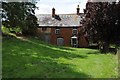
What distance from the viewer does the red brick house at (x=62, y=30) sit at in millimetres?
67594

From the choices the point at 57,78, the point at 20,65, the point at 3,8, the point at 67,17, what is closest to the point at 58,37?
the point at 67,17

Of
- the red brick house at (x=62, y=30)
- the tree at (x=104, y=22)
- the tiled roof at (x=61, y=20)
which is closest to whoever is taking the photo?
the tree at (x=104, y=22)

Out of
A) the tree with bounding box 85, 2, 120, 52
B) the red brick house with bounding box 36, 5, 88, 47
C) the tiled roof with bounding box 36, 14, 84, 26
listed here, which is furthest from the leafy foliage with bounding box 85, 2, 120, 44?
the tiled roof with bounding box 36, 14, 84, 26

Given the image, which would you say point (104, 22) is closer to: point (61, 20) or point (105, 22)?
point (105, 22)

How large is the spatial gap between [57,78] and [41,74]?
1.36 metres

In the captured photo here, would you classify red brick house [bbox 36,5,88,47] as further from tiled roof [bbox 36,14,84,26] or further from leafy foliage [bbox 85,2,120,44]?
leafy foliage [bbox 85,2,120,44]

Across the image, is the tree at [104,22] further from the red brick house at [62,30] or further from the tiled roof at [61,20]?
the tiled roof at [61,20]

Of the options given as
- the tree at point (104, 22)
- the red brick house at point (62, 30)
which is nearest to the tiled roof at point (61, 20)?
the red brick house at point (62, 30)

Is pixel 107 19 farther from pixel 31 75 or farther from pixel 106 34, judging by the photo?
pixel 31 75

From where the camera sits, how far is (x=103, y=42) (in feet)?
129

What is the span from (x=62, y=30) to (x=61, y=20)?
244cm

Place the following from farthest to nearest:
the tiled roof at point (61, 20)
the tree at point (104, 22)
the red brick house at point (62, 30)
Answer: the tiled roof at point (61, 20), the red brick house at point (62, 30), the tree at point (104, 22)

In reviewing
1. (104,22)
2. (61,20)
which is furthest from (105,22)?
(61,20)

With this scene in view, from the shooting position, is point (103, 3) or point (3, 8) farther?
point (103, 3)
